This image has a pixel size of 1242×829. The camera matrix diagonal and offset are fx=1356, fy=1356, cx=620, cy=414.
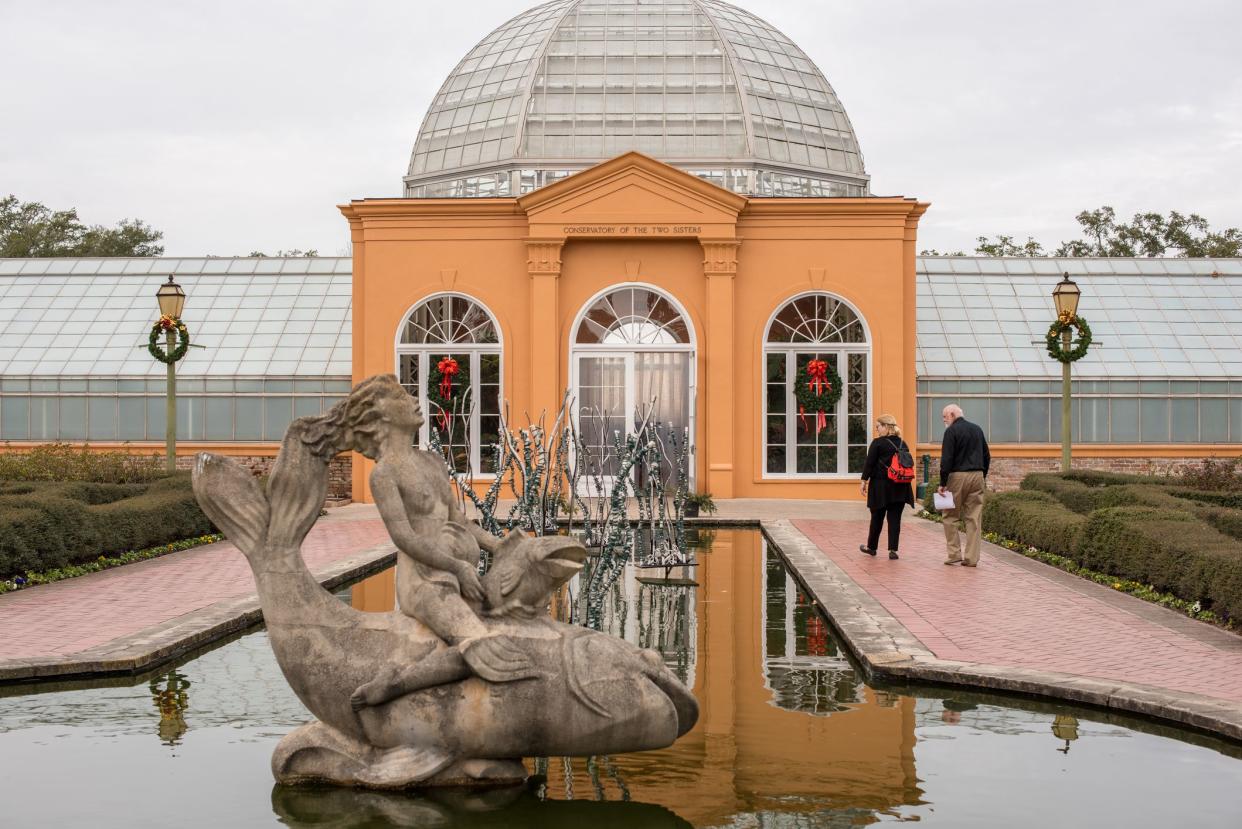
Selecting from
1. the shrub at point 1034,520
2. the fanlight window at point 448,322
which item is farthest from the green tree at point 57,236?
the shrub at point 1034,520

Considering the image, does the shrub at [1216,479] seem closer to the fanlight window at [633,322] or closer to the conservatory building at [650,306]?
the conservatory building at [650,306]

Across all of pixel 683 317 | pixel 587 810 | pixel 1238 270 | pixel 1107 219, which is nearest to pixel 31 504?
pixel 587 810

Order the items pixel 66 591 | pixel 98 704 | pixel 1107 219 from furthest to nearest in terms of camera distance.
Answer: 1. pixel 1107 219
2. pixel 66 591
3. pixel 98 704

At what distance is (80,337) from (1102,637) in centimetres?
2296

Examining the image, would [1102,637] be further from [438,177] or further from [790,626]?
[438,177]

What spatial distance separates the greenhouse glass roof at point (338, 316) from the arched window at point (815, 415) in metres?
2.59

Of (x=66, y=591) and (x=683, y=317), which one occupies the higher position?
(x=683, y=317)

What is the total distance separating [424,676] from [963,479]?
28.9 ft

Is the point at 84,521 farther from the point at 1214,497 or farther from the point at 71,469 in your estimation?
the point at 1214,497

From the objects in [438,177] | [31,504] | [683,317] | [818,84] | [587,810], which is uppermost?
[818,84]

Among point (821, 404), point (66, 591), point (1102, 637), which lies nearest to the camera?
point (1102, 637)

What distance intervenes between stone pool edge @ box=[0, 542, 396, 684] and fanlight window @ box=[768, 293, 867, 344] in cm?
1412

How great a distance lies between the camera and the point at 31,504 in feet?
42.4

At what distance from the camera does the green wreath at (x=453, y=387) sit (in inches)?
904
